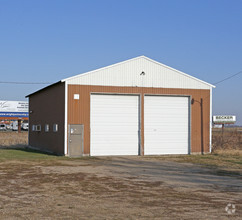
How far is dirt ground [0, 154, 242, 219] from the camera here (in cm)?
862

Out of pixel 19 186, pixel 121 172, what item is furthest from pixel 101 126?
pixel 19 186

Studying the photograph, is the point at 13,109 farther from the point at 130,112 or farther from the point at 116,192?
the point at 116,192

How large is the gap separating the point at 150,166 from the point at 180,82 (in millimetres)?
8473

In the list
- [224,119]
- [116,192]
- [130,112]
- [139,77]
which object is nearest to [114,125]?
[130,112]

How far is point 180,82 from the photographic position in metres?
25.7

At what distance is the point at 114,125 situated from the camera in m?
24.5

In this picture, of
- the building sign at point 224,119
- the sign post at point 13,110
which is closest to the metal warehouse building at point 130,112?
the building sign at point 224,119

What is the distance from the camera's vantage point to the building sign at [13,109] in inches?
2699

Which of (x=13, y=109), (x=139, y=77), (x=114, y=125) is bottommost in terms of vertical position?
(x=114, y=125)

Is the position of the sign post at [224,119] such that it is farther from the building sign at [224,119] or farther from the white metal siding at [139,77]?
the white metal siding at [139,77]

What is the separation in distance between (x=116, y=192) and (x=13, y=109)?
60548 millimetres

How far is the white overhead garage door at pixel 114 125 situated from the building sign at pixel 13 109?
155ft

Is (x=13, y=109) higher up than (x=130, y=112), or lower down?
higher up

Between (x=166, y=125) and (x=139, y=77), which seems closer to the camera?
(x=139, y=77)
